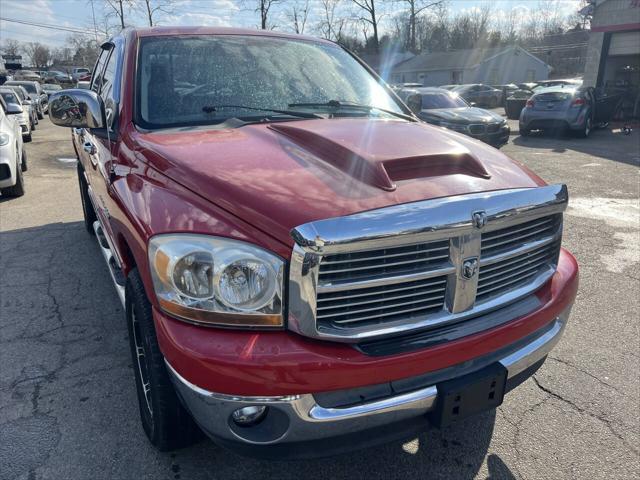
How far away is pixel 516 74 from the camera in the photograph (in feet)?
189

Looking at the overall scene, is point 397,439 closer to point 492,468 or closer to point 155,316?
point 492,468

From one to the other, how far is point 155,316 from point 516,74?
63139mm

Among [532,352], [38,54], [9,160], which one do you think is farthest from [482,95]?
[38,54]

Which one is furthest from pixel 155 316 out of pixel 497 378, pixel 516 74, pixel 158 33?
pixel 516 74

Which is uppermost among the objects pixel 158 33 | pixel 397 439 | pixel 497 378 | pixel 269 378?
pixel 158 33

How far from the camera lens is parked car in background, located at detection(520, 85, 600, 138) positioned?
49.0ft

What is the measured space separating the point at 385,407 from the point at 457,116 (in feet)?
37.9

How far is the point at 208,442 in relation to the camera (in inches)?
96.7

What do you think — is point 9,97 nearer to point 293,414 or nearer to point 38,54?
point 293,414

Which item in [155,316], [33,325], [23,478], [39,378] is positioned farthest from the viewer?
[33,325]

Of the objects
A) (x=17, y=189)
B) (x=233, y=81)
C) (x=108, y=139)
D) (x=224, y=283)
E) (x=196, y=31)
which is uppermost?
(x=196, y=31)

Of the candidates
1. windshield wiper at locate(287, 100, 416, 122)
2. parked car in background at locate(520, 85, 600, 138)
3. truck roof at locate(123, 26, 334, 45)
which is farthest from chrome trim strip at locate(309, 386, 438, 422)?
parked car in background at locate(520, 85, 600, 138)

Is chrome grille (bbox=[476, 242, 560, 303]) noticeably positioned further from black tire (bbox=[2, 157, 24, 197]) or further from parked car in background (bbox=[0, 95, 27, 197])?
black tire (bbox=[2, 157, 24, 197])

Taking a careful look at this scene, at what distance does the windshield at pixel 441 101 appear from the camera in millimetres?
12897
